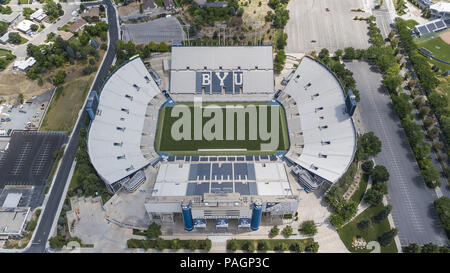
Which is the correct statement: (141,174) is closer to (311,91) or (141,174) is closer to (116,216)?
(116,216)

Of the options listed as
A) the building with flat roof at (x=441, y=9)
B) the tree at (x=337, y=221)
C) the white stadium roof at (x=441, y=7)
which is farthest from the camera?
the building with flat roof at (x=441, y=9)

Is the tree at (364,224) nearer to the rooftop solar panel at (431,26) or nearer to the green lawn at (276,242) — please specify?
the green lawn at (276,242)

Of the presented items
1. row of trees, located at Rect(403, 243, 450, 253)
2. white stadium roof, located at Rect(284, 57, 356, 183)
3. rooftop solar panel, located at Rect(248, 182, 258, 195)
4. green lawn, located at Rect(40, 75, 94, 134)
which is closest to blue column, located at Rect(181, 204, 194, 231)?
rooftop solar panel, located at Rect(248, 182, 258, 195)

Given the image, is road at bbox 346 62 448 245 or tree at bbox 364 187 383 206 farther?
tree at bbox 364 187 383 206

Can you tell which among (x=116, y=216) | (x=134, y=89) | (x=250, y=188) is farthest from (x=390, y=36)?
(x=116, y=216)

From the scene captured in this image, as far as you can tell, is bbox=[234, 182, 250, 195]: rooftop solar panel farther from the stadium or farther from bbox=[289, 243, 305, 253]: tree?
bbox=[289, 243, 305, 253]: tree

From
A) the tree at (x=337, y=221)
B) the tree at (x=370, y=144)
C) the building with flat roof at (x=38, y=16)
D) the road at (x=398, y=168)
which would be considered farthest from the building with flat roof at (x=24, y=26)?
the tree at (x=337, y=221)
